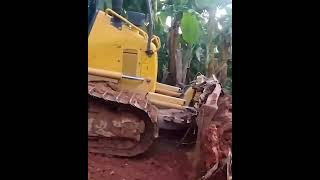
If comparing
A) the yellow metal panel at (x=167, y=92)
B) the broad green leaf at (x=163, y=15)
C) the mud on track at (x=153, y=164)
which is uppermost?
the broad green leaf at (x=163, y=15)

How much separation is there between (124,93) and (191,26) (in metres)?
0.42

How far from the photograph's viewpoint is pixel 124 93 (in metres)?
2.08

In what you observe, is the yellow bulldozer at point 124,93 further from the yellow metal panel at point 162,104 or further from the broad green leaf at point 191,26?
the broad green leaf at point 191,26

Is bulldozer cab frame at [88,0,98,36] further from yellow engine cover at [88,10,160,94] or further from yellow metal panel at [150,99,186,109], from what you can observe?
yellow metal panel at [150,99,186,109]

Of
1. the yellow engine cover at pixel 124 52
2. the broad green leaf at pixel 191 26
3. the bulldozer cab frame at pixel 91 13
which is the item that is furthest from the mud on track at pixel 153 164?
the bulldozer cab frame at pixel 91 13

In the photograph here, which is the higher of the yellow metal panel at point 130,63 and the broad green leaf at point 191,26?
the broad green leaf at point 191,26

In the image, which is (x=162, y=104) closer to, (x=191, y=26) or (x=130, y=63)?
(x=130, y=63)

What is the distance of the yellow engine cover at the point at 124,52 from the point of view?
206 centimetres

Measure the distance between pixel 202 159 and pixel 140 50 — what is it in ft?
1.82

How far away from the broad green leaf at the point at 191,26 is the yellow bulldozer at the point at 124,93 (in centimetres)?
13

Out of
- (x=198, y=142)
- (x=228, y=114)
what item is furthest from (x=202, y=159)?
(x=228, y=114)

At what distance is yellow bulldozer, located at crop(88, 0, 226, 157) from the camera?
6.77ft

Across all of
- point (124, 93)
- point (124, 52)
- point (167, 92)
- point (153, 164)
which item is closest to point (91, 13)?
point (124, 52)

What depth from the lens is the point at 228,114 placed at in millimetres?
2107
